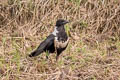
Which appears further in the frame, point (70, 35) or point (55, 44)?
point (70, 35)

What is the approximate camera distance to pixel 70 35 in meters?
5.62

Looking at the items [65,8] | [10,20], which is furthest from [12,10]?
[65,8]

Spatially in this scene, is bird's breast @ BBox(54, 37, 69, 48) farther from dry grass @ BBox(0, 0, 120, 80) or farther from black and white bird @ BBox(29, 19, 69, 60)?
dry grass @ BBox(0, 0, 120, 80)

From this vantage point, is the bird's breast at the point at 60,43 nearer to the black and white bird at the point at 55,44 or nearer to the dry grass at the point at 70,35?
the black and white bird at the point at 55,44

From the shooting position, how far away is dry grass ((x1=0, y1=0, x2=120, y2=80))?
4.12 meters

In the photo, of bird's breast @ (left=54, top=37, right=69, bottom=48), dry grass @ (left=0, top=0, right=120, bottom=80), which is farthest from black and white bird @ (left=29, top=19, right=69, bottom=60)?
dry grass @ (left=0, top=0, right=120, bottom=80)

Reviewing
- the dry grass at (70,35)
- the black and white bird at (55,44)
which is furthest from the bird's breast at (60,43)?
the dry grass at (70,35)

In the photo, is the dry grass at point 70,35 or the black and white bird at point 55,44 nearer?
the dry grass at point 70,35

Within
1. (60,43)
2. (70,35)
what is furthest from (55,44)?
(70,35)

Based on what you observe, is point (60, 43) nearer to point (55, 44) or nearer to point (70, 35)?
point (55, 44)

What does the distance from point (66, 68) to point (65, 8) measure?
2.11 meters

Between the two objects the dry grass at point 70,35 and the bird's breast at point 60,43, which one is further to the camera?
the bird's breast at point 60,43

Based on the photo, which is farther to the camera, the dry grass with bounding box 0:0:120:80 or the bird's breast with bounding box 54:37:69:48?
the bird's breast with bounding box 54:37:69:48

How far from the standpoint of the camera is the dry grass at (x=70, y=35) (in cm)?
412
